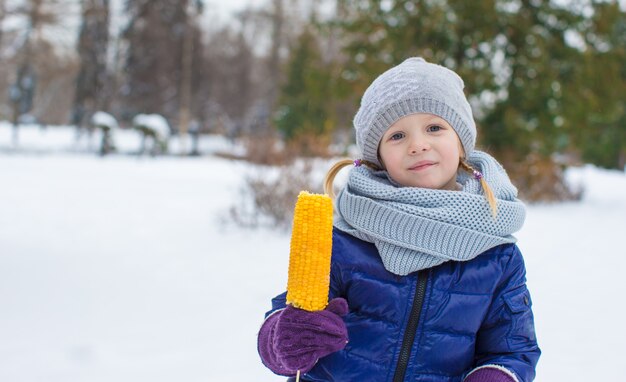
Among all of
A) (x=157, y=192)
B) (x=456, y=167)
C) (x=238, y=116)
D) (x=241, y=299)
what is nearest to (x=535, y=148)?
(x=157, y=192)

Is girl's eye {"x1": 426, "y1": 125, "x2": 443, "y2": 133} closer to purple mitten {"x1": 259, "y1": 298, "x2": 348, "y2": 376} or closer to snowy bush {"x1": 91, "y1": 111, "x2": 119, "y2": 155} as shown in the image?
purple mitten {"x1": 259, "y1": 298, "x2": 348, "y2": 376}

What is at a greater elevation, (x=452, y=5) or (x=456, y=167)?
(x=452, y=5)

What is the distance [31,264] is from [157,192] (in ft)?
18.2

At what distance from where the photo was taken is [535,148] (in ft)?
37.4

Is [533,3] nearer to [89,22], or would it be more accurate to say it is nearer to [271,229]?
[271,229]

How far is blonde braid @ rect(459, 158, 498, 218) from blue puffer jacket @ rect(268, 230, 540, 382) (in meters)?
0.14

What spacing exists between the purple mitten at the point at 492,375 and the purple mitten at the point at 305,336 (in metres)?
0.38

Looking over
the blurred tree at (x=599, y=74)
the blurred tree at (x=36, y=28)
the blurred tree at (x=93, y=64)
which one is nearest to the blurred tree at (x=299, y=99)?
the blurred tree at (x=93, y=64)

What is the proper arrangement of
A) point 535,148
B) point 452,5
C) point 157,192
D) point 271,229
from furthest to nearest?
point 535,148
point 157,192
point 452,5
point 271,229

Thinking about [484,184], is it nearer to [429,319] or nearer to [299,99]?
[429,319]

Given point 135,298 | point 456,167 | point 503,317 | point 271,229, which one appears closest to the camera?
point 503,317

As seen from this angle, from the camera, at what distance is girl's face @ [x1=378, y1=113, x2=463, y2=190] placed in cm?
169

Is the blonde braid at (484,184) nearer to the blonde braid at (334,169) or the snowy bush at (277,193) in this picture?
the blonde braid at (334,169)

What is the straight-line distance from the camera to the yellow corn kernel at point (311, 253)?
144 cm
